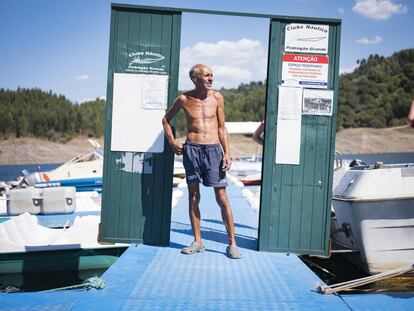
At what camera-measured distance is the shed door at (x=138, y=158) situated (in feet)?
15.9

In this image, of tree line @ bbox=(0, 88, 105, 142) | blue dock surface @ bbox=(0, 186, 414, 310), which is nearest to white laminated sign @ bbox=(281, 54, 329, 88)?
blue dock surface @ bbox=(0, 186, 414, 310)

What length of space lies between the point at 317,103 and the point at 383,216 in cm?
150

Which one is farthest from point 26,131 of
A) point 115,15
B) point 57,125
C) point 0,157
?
point 115,15

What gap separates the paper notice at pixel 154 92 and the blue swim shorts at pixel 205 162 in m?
0.67

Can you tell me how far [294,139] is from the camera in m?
4.82

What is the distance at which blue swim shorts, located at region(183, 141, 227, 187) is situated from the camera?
4.50 metres

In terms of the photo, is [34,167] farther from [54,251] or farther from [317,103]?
[317,103]

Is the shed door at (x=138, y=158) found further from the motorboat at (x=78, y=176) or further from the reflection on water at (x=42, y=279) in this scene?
the motorboat at (x=78, y=176)

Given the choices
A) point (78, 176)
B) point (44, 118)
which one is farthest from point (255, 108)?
point (78, 176)

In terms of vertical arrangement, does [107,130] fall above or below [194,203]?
above

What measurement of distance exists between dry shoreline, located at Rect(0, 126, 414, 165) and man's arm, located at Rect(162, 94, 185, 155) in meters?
48.4

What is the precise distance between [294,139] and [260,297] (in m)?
2.01

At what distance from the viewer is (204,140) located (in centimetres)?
454

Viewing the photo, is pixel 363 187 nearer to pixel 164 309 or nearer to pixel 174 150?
pixel 174 150
